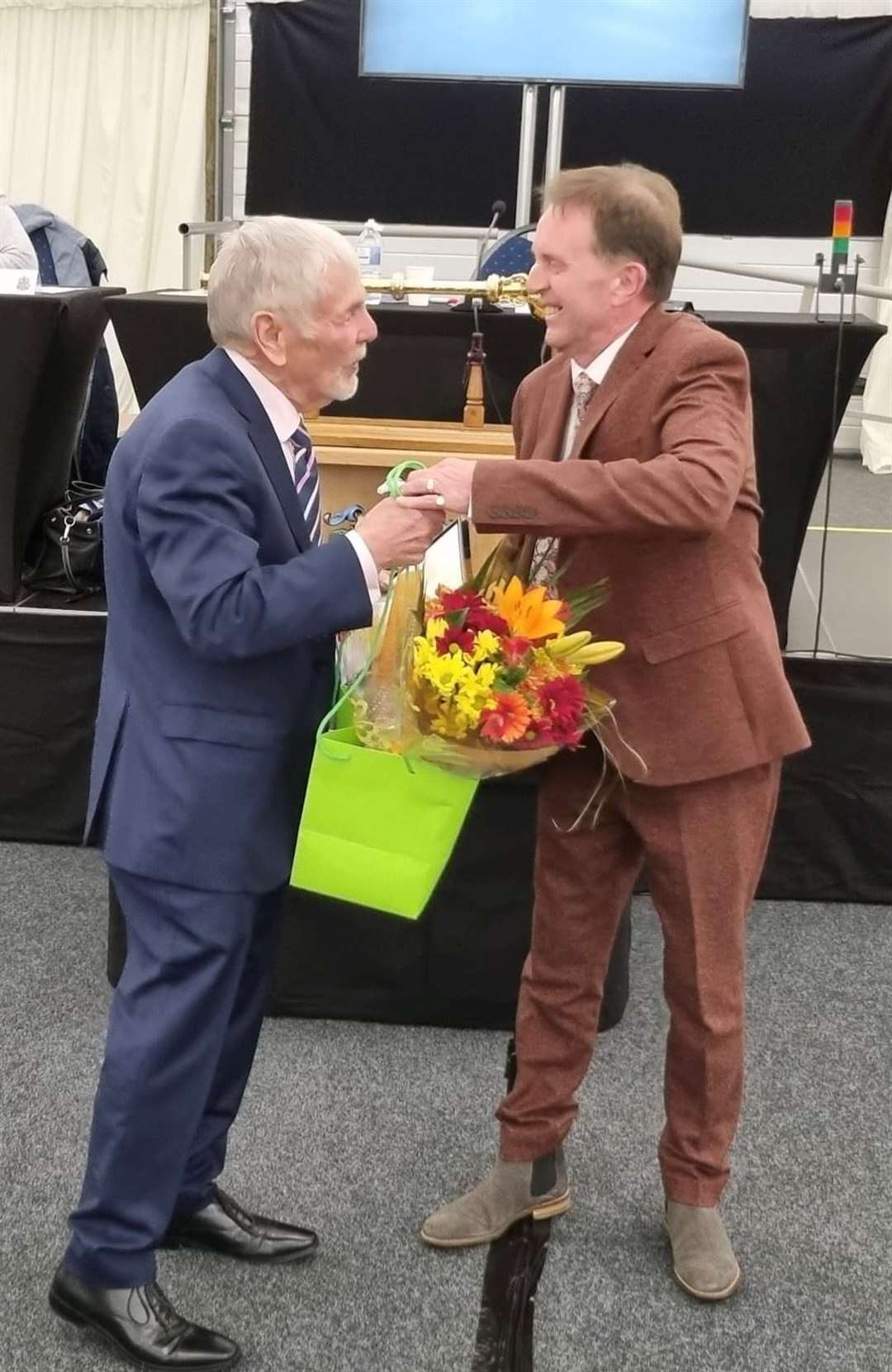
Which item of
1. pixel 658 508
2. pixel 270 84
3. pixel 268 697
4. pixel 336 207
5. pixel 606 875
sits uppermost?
pixel 270 84

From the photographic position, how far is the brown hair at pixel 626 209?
166 centimetres

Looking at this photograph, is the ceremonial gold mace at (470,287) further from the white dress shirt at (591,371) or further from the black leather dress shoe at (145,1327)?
the black leather dress shoe at (145,1327)

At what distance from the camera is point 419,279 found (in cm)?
308

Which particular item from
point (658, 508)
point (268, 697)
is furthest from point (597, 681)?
point (268, 697)

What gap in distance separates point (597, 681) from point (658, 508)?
284mm

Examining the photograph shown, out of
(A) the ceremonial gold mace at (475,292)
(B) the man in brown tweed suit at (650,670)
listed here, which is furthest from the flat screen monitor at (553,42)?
(B) the man in brown tweed suit at (650,670)

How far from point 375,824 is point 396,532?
36 centimetres

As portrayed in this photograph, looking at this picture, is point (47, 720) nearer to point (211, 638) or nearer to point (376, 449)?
point (376, 449)

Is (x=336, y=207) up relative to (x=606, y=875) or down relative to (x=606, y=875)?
up

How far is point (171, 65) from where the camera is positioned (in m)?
8.04

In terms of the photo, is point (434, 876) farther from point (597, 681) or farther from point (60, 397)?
point (60, 397)

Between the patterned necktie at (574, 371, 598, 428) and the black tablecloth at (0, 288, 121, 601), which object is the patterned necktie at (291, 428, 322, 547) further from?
the black tablecloth at (0, 288, 121, 601)

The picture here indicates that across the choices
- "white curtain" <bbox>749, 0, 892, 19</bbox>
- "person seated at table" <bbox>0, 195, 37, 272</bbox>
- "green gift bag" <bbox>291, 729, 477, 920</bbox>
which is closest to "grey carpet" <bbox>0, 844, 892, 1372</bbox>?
"green gift bag" <bbox>291, 729, 477, 920</bbox>

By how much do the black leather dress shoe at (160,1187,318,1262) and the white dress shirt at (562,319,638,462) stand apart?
1.13 m
